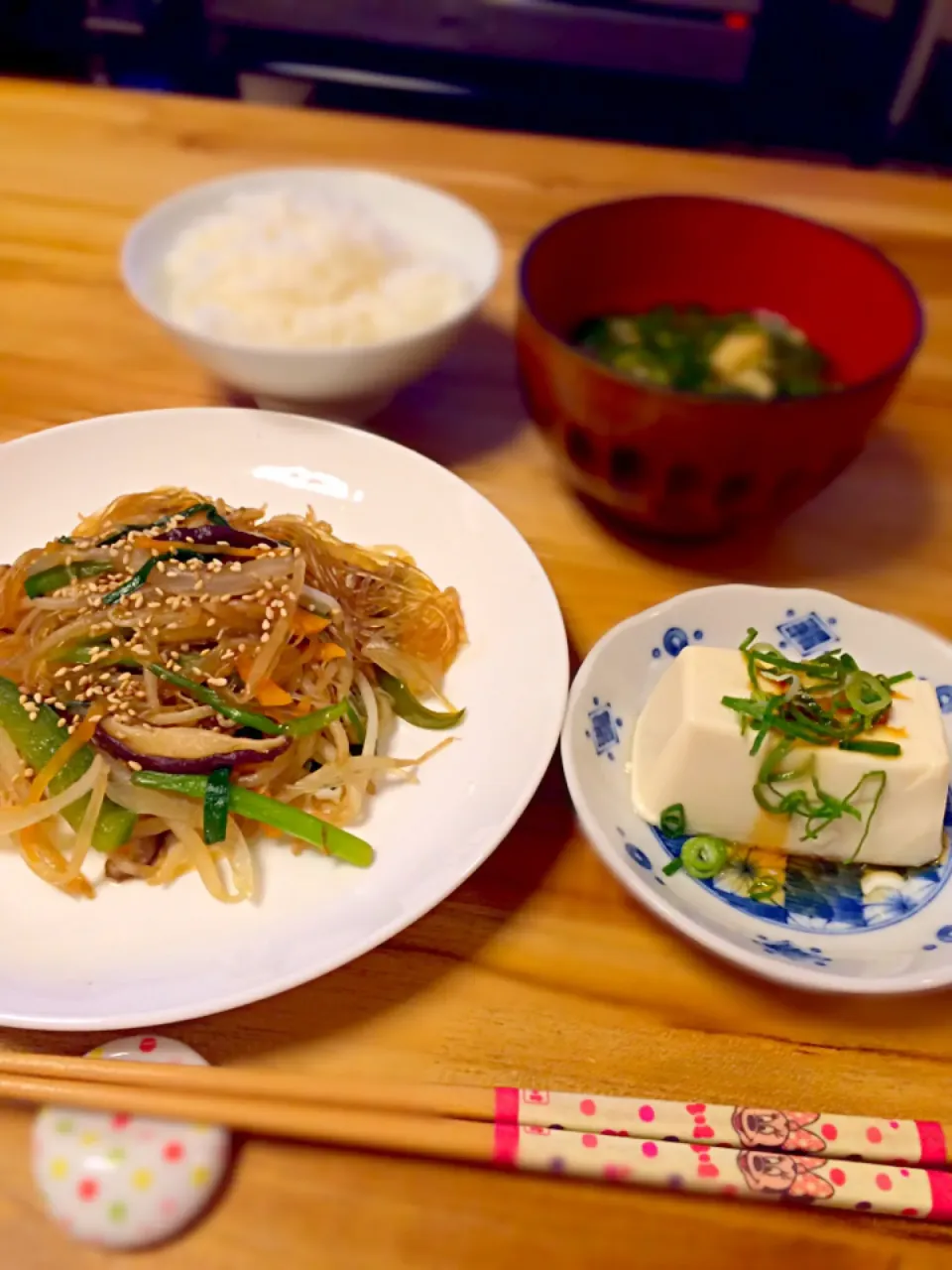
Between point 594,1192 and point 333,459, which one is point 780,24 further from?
point 594,1192

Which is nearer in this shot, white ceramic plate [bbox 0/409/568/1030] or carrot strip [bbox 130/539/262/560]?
white ceramic plate [bbox 0/409/568/1030]

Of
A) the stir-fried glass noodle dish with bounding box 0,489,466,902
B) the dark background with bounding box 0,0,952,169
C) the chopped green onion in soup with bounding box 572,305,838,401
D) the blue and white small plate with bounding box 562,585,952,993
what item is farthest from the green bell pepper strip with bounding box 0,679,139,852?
the dark background with bounding box 0,0,952,169

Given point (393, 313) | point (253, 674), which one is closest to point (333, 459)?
point (393, 313)

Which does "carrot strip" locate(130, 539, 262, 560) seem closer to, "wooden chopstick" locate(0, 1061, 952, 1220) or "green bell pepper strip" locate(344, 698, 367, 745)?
"green bell pepper strip" locate(344, 698, 367, 745)

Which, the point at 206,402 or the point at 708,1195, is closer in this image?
the point at 708,1195

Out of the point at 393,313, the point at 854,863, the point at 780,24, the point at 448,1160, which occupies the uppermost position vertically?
the point at 780,24

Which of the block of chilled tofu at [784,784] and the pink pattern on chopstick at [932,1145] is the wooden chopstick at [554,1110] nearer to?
the pink pattern on chopstick at [932,1145]
